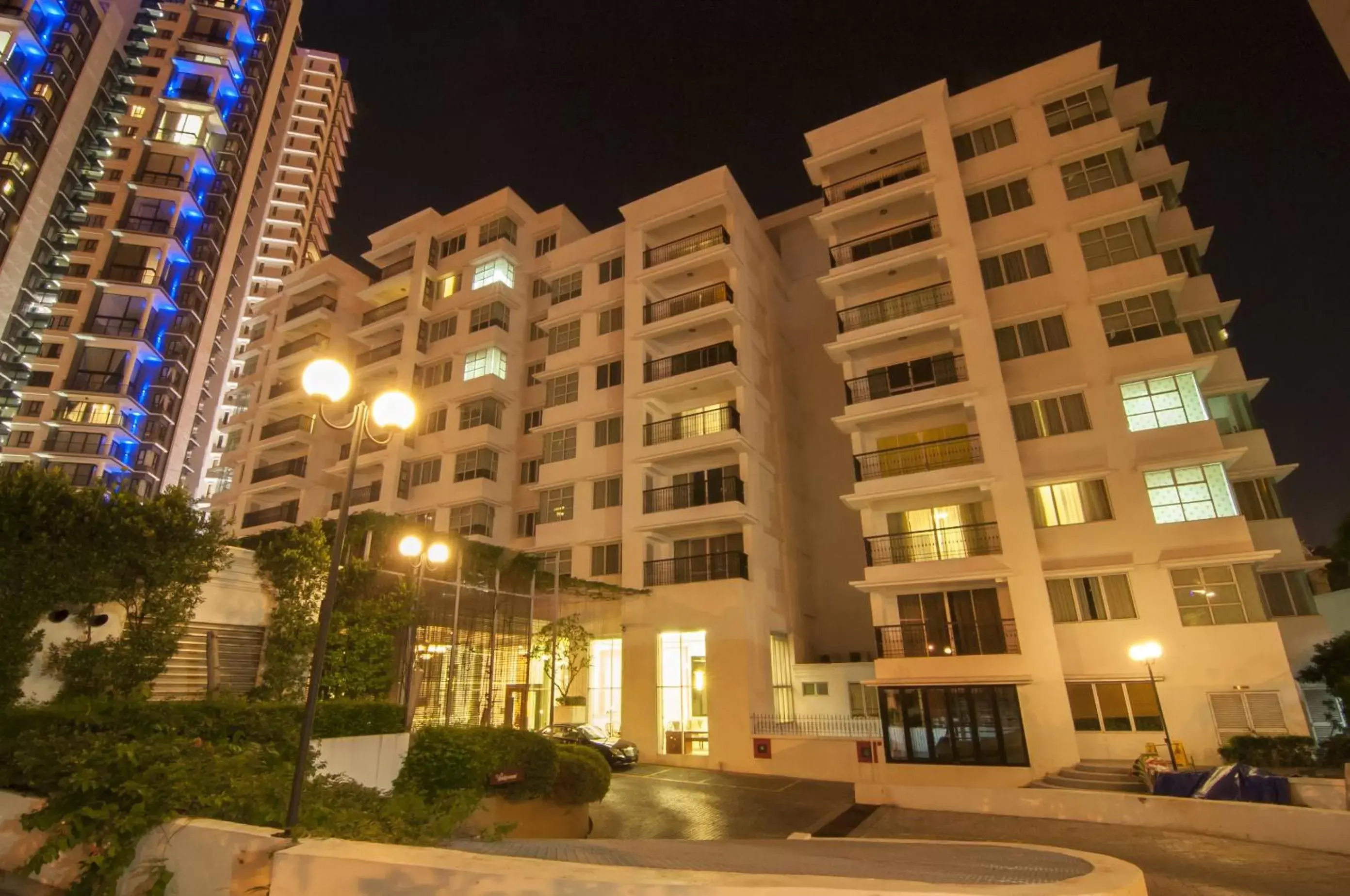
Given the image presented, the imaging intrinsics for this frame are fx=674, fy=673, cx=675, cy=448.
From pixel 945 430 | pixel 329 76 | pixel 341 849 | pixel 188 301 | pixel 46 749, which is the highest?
pixel 329 76

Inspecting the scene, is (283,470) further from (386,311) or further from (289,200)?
(289,200)

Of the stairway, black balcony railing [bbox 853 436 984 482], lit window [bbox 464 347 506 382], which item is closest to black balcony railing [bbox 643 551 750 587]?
black balcony railing [bbox 853 436 984 482]

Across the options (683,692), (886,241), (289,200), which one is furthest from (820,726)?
(289,200)

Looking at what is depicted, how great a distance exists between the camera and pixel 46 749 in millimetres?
6695

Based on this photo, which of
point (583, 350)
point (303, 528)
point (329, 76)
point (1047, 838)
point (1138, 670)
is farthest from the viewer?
point (329, 76)

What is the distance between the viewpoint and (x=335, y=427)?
8516 millimetres

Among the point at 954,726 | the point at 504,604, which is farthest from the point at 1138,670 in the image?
the point at 504,604

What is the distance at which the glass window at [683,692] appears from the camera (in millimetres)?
23078

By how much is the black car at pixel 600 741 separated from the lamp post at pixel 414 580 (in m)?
7.00

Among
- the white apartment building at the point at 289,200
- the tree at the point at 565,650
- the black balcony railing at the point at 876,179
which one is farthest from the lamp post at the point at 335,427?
the white apartment building at the point at 289,200

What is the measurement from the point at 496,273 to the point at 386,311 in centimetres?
787

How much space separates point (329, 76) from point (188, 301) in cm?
4898

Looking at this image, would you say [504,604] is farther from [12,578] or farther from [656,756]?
[12,578]

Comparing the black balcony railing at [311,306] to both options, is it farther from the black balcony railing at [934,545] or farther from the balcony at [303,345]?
the black balcony railing at [934,545]
